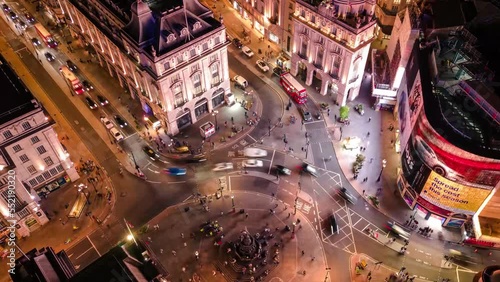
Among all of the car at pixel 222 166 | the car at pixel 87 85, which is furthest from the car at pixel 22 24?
the car at pixel 222 166

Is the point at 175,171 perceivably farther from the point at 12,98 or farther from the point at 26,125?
the point at 12,98

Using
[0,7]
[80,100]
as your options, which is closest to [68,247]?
[80,100]

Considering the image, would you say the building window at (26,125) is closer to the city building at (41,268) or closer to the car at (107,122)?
the car at (107,122)

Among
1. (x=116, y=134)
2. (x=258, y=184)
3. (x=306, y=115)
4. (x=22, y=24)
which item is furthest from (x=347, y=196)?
(x=22, y=24)

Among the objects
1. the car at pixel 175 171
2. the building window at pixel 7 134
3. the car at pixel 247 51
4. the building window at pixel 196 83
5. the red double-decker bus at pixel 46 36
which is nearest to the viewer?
the building window at pixel 7 134

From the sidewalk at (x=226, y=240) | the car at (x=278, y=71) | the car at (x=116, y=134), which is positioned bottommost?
the sidewalk at (x=226, y=240)
